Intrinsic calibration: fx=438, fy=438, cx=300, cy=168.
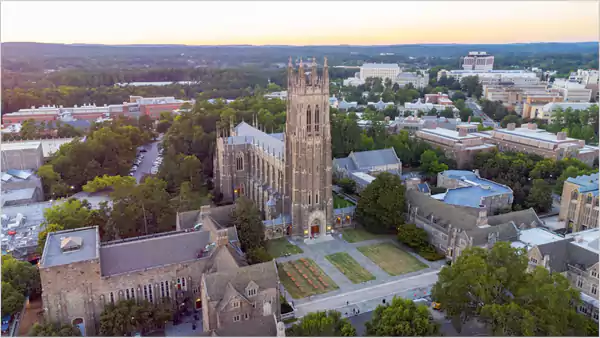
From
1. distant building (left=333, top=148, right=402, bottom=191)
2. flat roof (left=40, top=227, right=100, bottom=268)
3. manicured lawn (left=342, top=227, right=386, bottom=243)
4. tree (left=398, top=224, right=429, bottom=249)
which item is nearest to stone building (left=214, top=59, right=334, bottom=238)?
manicured lawn (left=342, top=227, right=386, bottom=243)

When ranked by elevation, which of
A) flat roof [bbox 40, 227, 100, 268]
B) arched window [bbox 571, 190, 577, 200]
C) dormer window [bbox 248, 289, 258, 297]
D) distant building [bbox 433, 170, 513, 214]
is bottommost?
dormer window [bbox 248, 289, 258, 297]

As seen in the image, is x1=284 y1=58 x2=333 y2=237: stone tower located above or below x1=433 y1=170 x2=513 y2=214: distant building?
above

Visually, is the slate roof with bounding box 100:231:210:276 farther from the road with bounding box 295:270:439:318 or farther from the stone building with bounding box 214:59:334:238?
the stone building with bounding box 214:59:334:238

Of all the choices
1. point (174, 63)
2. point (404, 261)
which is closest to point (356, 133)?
point (404, 261)

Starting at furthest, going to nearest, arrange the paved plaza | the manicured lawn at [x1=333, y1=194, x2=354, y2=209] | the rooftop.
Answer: the manicured lawn at [x1=333, y1=194, x2=354, y2=209] → the rooftop → the paved plaza

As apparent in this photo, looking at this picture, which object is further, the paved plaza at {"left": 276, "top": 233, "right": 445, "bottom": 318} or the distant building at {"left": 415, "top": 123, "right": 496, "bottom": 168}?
the distant building at {"left": 415, "top": 123, "right": 496, "bottom": 168}

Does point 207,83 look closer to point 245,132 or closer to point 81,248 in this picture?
point 245,132

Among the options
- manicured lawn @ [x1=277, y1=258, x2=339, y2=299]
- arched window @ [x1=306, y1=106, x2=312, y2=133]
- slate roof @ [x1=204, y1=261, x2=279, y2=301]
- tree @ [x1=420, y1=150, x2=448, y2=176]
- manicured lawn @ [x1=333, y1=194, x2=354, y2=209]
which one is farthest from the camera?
tree @ [x1=420, y1=150, x2=448, y2=176]
